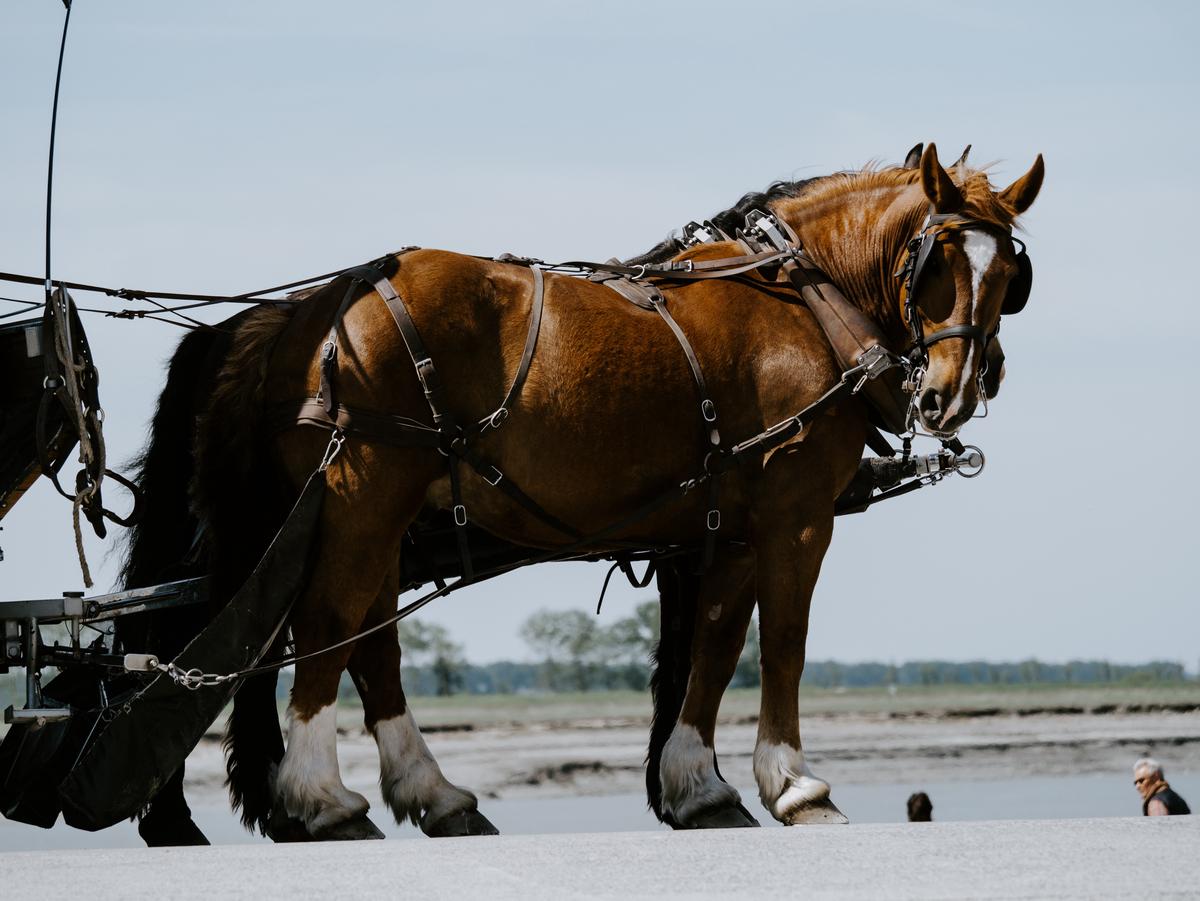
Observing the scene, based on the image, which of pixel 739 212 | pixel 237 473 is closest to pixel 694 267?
pixel 739 212

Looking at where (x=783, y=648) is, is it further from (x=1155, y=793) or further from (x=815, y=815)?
(x=1155, y=793)

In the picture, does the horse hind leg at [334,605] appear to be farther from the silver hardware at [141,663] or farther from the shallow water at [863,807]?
the shallow water at [863,807]

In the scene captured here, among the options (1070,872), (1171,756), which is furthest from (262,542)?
(1171,756)

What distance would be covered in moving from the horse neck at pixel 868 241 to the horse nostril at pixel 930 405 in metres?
0.54

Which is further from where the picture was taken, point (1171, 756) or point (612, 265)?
point (1171, 756)

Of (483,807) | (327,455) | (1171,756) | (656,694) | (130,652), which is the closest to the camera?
(327,455)

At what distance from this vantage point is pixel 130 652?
7.71 metres

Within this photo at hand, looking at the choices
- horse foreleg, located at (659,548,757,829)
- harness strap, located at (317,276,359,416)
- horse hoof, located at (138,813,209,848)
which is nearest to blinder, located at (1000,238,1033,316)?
horse foreleg, located at (659,548,757,829)

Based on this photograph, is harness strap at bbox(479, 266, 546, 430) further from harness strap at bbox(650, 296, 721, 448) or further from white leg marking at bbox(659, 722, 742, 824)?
white leg marking at bbox(659, 722, 742, 824)

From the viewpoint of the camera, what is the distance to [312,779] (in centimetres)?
692

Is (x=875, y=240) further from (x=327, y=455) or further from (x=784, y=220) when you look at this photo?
(x=327, y=455)

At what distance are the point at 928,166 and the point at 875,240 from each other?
1.82 ft

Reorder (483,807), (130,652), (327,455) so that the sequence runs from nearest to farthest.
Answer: (327,455), (130,652), (483,807)

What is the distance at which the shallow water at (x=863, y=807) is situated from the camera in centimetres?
3566
